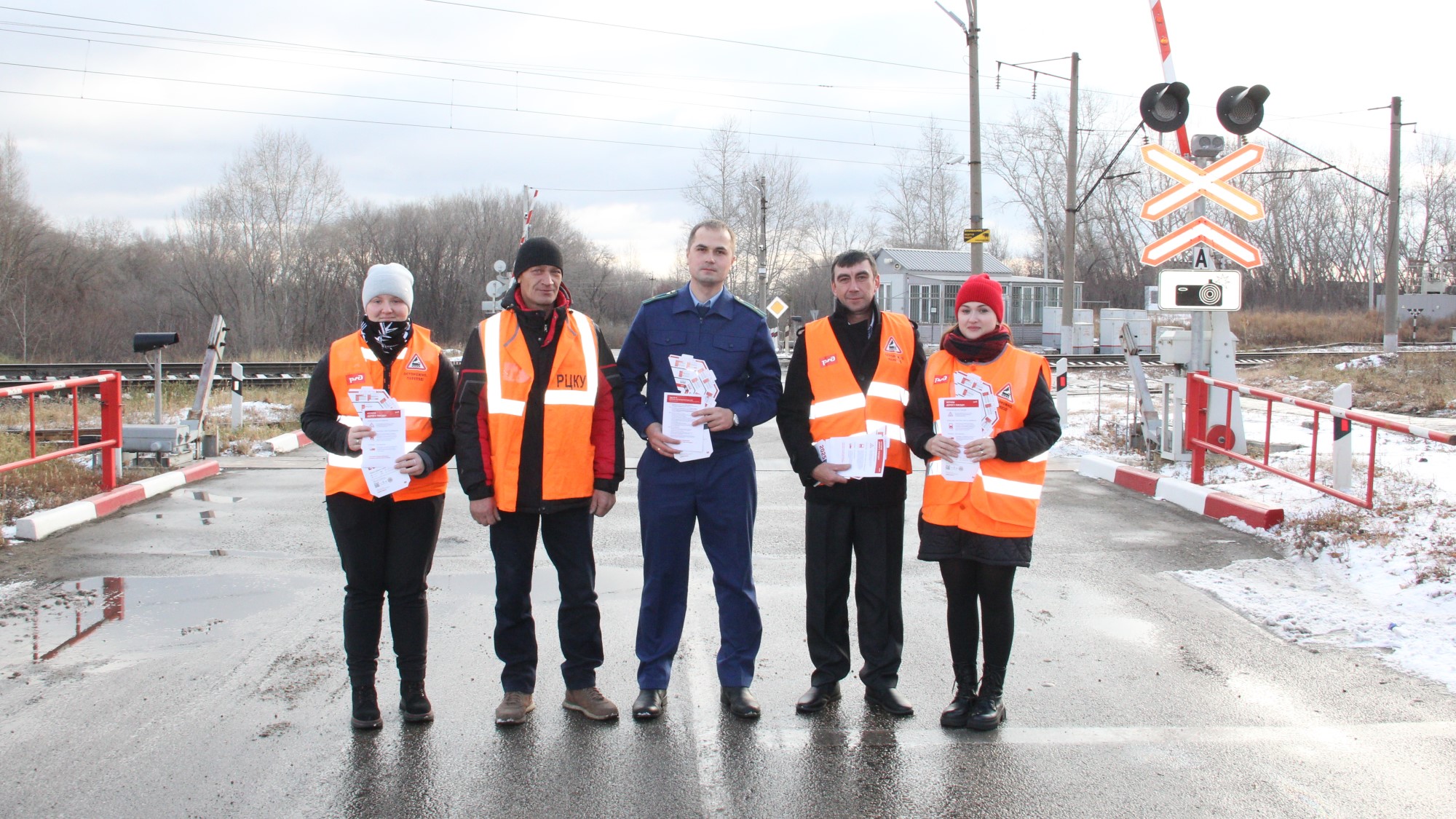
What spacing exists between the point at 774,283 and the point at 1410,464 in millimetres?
49994

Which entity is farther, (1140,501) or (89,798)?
(1140,501)

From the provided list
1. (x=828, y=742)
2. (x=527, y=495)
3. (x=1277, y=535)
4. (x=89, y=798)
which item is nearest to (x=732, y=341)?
(x=527, y=495)

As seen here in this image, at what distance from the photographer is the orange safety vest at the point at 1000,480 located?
13.2 feet

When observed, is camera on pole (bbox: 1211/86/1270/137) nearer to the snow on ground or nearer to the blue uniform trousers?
the snow on ground

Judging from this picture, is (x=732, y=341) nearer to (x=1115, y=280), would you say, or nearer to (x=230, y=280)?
(x=230, y=280)

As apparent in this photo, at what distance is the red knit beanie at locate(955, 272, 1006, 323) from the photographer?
4023 mm

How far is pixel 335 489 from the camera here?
3.98 metres

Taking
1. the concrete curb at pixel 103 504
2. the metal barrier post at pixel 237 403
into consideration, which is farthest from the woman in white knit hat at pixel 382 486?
the metal barrier post at pixel 237 403

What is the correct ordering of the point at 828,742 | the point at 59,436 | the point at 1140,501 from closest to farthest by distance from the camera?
the point at 828,742 → the point at 1140,501 → the point at 59,436

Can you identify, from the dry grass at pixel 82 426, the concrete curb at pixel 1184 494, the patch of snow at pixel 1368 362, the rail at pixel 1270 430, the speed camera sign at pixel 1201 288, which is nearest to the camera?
the rail at pixel 1270 430

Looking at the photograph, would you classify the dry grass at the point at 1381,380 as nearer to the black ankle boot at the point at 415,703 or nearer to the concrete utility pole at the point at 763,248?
the black ankle boot at the point at 415,703

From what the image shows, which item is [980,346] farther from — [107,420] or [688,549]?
[107,420]

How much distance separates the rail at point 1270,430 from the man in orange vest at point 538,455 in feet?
17.0

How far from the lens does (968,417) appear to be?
4051 mm
